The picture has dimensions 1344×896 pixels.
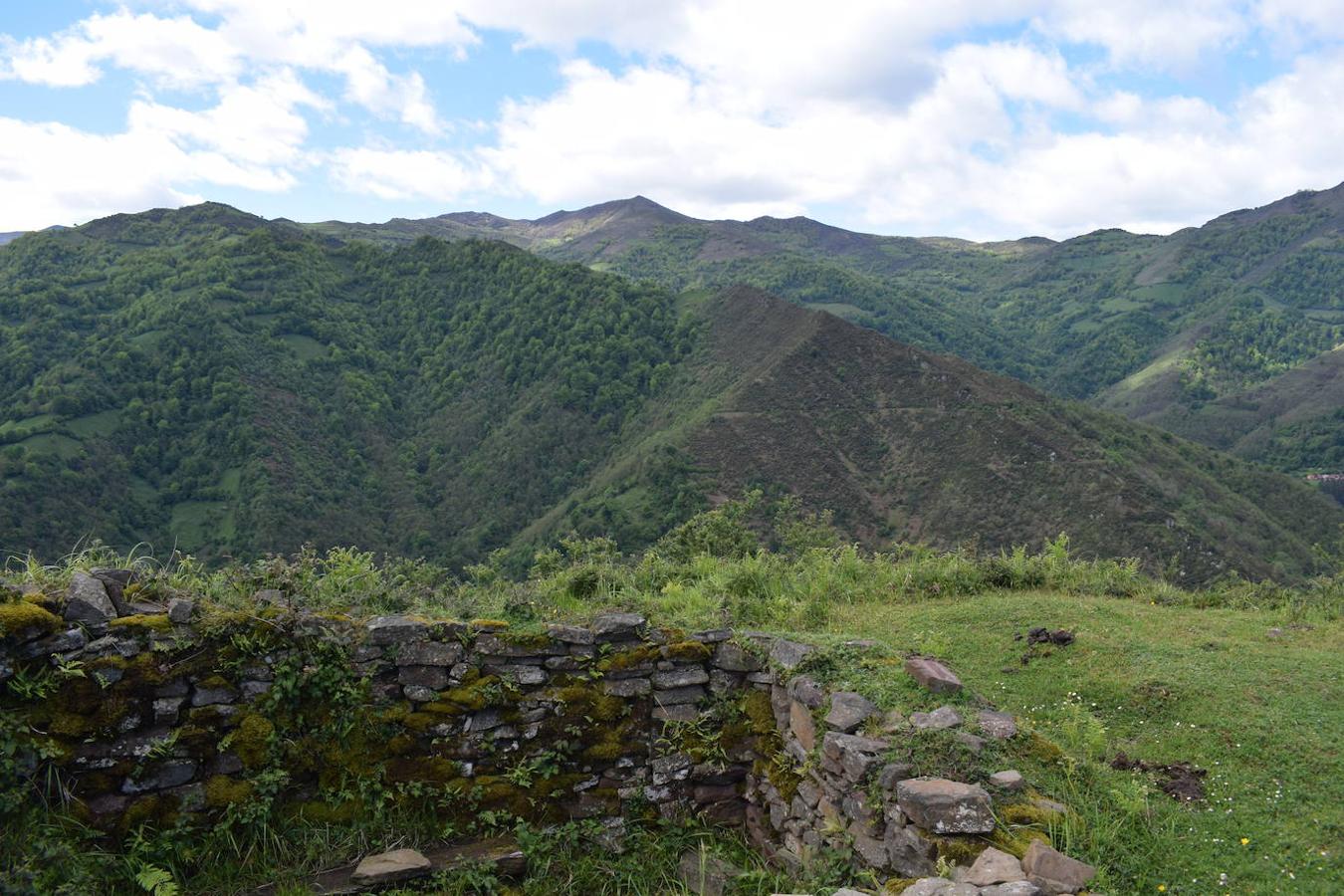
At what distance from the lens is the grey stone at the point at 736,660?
657 centimetres

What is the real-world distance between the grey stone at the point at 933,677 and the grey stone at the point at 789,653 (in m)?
0.81

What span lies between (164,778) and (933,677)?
539cm

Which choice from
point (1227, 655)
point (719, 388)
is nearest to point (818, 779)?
point (1227, 655)

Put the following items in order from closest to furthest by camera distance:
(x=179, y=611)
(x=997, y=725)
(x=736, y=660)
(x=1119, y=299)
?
(x=997, y=725) < (x=179, y=611) < (x=736, y=660) < (x=1119, y=299)

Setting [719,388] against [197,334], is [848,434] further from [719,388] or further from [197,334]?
[197,334]

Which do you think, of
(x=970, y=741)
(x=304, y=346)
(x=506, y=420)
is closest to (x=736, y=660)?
(x=970, y=741)

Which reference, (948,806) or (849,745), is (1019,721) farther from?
(948,806)

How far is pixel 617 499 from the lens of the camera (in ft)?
151

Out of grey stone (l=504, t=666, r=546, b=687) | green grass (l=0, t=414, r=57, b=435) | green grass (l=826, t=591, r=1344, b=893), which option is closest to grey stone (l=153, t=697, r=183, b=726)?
grey stone (l=504, t=666, r=546, b=687)

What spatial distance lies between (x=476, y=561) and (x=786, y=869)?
45034mm

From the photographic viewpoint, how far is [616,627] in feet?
21.2

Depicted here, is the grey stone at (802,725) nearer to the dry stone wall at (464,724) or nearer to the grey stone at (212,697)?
the dry stone wall at (464,724)

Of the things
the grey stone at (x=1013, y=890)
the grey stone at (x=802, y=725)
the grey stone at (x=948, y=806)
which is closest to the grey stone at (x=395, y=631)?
the grey stone at (x=802, y=725)

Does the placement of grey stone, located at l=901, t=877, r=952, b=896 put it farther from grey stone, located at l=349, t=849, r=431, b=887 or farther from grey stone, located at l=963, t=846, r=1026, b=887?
grey stone, located at l=349, t=849, r=431, b=887
